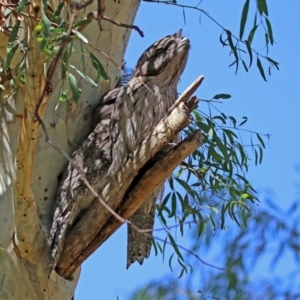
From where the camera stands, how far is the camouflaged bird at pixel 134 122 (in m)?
2.63

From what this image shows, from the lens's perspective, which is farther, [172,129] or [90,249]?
[90,249]

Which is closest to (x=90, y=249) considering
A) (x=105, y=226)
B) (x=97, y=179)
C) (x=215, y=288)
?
(x=105, y=226)

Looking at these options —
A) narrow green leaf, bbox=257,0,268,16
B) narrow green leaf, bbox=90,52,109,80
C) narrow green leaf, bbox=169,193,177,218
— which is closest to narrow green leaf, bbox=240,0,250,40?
narrow green leaf, bbox=257,0,268,16

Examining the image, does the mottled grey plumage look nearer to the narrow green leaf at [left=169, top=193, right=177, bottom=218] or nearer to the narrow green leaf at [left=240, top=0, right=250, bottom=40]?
the narrow green leaf at [left=169, top=193, right=177, bottom=218]

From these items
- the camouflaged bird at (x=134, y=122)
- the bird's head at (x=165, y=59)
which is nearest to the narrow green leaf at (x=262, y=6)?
the camouflaged bird at (x=134, y=122)

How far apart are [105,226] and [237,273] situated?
74cm

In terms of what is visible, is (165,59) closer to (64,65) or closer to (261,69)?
(261,69)

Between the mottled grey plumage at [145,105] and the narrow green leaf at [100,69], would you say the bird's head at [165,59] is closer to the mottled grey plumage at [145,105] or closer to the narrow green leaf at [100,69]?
the mottled grey plumage at [145,105]

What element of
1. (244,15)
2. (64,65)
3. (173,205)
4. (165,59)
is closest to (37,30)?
(64,65)

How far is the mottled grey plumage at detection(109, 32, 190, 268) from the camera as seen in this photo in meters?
2.76

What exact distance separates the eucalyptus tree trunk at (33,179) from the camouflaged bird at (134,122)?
0.17 ft

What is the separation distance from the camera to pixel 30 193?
234 centimetres

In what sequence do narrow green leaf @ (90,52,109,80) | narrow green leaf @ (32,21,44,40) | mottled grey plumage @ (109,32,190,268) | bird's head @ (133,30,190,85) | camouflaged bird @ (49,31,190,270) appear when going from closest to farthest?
narrow green leaf @ (32,21,44,40) → narrow green leaf @ (90,52,109,80) → camouflaged bird @ (49,31,190,270) → mottled grey plumage @ (109,32,190,268) → bird's head @ (133,30,190,85)

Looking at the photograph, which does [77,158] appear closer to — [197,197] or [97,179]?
[97,179]
